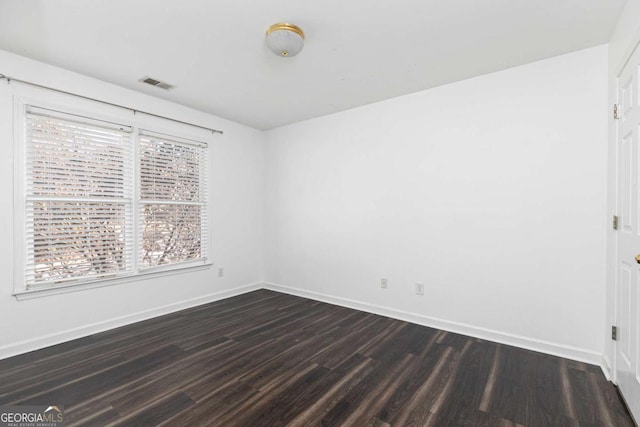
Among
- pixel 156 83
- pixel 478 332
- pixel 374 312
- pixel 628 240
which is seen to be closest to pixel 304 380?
pixel 374 312

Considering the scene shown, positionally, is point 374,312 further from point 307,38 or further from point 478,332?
point 307,38

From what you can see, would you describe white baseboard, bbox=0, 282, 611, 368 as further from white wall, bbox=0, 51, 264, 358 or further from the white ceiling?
the white ceiling

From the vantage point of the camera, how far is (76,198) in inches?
115

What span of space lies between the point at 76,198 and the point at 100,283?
2.94 feet

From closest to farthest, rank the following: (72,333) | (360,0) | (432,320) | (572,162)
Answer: (360,0) < (572,162) < (72,333) < (432,320)

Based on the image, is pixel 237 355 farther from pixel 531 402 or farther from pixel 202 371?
pixel 531 402

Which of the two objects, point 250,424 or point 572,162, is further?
point 572,162

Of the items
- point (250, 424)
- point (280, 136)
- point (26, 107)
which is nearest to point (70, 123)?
point (26, 107)

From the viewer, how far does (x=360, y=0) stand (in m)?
1.92

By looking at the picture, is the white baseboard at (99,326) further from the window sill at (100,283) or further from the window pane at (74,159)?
the window pane at (74,159)

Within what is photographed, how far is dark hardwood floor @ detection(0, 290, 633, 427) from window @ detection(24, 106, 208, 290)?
2.53 ft

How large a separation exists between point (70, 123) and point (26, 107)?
319 millimetres
